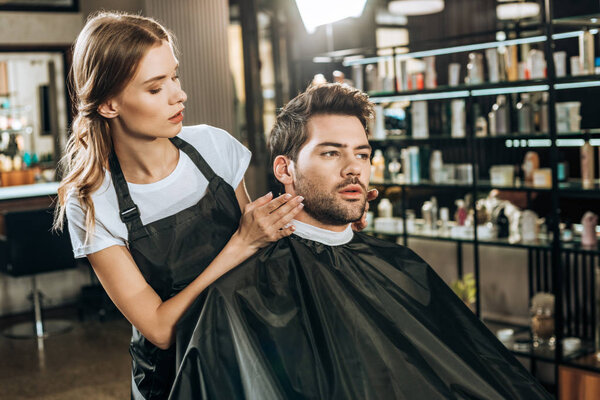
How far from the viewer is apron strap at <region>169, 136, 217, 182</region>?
64.7 inches

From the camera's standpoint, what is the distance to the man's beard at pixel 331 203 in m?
1.59

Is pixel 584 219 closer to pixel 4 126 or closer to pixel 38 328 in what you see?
pixel 38 328

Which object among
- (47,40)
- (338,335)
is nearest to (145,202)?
(338,335)

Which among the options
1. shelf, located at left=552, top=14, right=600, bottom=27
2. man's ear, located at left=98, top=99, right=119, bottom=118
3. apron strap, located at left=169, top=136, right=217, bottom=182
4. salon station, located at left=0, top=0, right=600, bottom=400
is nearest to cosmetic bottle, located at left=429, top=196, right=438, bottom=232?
salon station, located at left=0, top=0, right=600, bottom=400

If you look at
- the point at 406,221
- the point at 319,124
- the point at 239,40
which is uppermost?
the point at 239,40

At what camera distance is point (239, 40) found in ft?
23.4

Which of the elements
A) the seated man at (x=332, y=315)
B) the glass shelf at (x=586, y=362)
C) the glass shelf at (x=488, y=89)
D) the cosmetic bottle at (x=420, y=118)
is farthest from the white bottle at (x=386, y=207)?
the seated man at (x=332, y=315)

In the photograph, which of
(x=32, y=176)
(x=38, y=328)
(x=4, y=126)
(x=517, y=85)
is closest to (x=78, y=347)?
(x=38, y=328)

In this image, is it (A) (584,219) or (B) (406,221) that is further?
(B) (406,221)

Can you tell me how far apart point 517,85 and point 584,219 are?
78cm

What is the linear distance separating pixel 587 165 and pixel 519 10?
89.4 inches

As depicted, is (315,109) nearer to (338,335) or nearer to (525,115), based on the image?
(338,335)

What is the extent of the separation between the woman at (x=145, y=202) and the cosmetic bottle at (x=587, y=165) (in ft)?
8.19

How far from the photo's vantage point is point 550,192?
3.68 m
